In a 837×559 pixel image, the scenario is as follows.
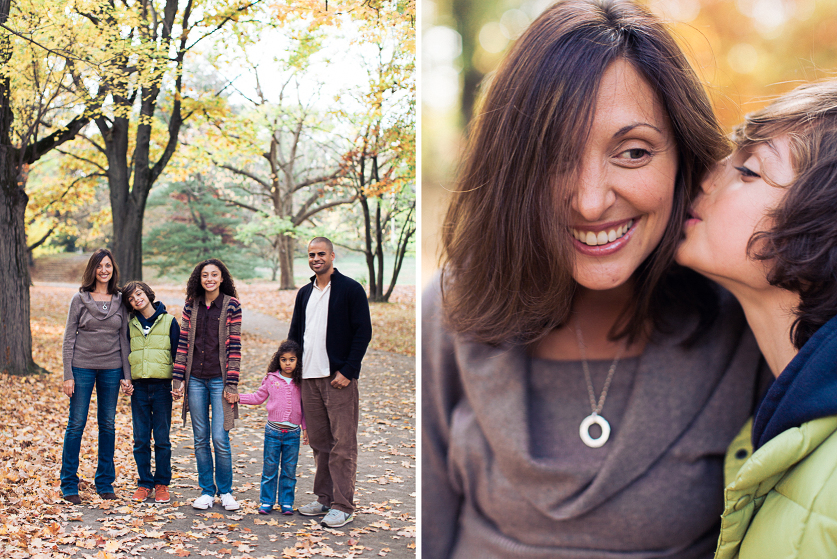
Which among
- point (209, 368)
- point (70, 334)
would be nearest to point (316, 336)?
point (209, 368)

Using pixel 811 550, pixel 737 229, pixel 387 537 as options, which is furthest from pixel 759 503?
pixel 387 537

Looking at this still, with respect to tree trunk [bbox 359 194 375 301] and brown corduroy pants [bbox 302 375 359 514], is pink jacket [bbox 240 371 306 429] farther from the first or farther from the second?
tree trunk [bbox 359 194 375 301]

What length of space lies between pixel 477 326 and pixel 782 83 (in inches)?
Answer: 46.1

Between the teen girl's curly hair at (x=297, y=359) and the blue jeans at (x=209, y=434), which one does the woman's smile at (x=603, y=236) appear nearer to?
the teen girl's curly hair at (x=297, y=359)

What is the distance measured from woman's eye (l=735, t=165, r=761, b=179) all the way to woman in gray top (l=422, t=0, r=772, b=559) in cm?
8

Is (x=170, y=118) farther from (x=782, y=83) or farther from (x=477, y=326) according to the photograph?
(x=782, y=83)

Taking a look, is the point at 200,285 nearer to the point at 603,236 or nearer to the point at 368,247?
the point at 368,247

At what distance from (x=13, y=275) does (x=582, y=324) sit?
3.13 m

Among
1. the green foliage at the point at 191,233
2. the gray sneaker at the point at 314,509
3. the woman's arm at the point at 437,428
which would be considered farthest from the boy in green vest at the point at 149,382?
the woman's arm at the point at 437,428

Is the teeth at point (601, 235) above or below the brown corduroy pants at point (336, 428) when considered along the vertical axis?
above

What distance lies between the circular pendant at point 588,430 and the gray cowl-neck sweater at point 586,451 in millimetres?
19

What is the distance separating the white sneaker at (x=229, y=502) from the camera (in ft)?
9.48

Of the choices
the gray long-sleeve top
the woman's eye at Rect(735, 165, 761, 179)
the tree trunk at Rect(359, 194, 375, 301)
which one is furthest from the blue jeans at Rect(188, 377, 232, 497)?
the woman's eye at Rect(735, 165, 761, 179)

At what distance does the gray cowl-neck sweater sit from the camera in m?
1.71
